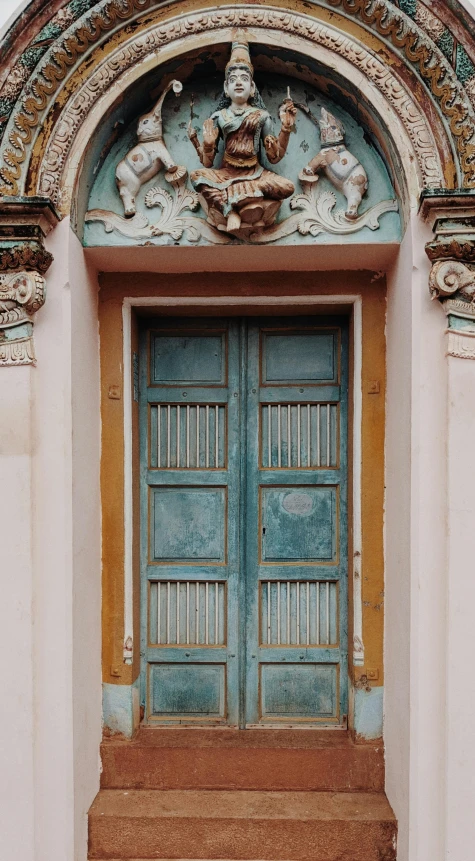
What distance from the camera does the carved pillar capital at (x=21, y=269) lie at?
2.96 meters

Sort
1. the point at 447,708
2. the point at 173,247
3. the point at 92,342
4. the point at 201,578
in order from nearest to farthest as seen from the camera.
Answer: the point at 447,708
the point at 173,247
the point at 92,342
the point at 201,578

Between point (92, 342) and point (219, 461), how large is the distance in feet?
3.32

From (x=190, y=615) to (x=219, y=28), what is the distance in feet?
10.2

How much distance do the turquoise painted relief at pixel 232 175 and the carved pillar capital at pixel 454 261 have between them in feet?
1.14

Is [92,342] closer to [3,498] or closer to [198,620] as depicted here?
[3,498]

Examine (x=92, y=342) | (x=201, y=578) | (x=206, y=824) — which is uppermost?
(x=92, y=342)

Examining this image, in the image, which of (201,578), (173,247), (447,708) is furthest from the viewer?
(201,578)

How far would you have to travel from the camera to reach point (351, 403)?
3.73 metres

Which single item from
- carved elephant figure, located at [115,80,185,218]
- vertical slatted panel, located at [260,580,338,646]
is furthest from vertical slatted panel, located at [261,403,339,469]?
carved elephant figure, located at [115,80,185,218]

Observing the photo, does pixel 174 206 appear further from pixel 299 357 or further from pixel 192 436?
pixel 192 436

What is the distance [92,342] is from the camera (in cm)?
351

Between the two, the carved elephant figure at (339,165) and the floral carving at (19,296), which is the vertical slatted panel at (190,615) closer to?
the floral carving at (19,296)

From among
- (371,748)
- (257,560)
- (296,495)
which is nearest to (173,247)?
(296,495)

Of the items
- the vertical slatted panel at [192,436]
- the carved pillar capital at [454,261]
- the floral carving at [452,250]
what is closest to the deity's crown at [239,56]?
the carved pillar capital at [454,261]
